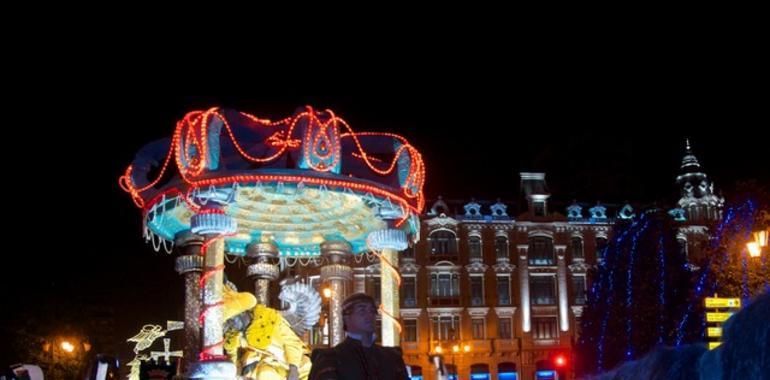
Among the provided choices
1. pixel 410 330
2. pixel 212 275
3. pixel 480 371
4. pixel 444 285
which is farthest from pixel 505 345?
pixel 212 275

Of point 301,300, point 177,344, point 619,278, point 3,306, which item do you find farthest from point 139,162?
point 177,344

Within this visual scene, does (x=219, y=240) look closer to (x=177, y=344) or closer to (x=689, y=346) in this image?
(x=689, y=346)

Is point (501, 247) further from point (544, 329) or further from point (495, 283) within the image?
point (544, 329)

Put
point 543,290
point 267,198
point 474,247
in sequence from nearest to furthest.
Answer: point 267,198 < point 474,247 < point 543,290

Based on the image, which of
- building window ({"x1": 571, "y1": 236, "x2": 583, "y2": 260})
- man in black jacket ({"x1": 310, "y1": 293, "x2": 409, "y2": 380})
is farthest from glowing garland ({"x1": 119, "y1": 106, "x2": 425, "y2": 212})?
building window ({"x1": 571, "y1": 236, "x2": 583, "y2": 260})

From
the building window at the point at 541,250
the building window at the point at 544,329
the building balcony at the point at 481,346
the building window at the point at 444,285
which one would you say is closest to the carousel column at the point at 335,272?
the building window at the point at 444,285

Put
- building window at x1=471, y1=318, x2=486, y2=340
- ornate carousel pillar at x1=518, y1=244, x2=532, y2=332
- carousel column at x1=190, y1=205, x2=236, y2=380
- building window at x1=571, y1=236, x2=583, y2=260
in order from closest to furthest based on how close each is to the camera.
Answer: carousel column at x1=190, y1=205, x2=236, y2=380 → building window at x1=471, y1=318, x2=486, y2=340 → ornate carousel pillar at x1=518, y1=244, x2=532, y2=332 → building window at x1=571, y1=236, x2=583, y2=260

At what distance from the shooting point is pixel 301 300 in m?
20.5

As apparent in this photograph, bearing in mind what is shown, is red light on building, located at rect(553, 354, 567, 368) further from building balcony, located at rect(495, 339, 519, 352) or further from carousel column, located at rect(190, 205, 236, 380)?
carousel column, located at rect(190, 205, 236, 380)

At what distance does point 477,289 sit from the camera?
48.8 m

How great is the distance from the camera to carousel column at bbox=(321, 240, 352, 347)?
835 inches

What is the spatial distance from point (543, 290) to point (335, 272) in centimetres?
2997

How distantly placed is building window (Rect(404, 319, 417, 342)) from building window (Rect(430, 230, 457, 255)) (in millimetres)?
4117

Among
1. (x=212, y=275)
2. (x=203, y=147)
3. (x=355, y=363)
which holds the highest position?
(x=203, y=147)
